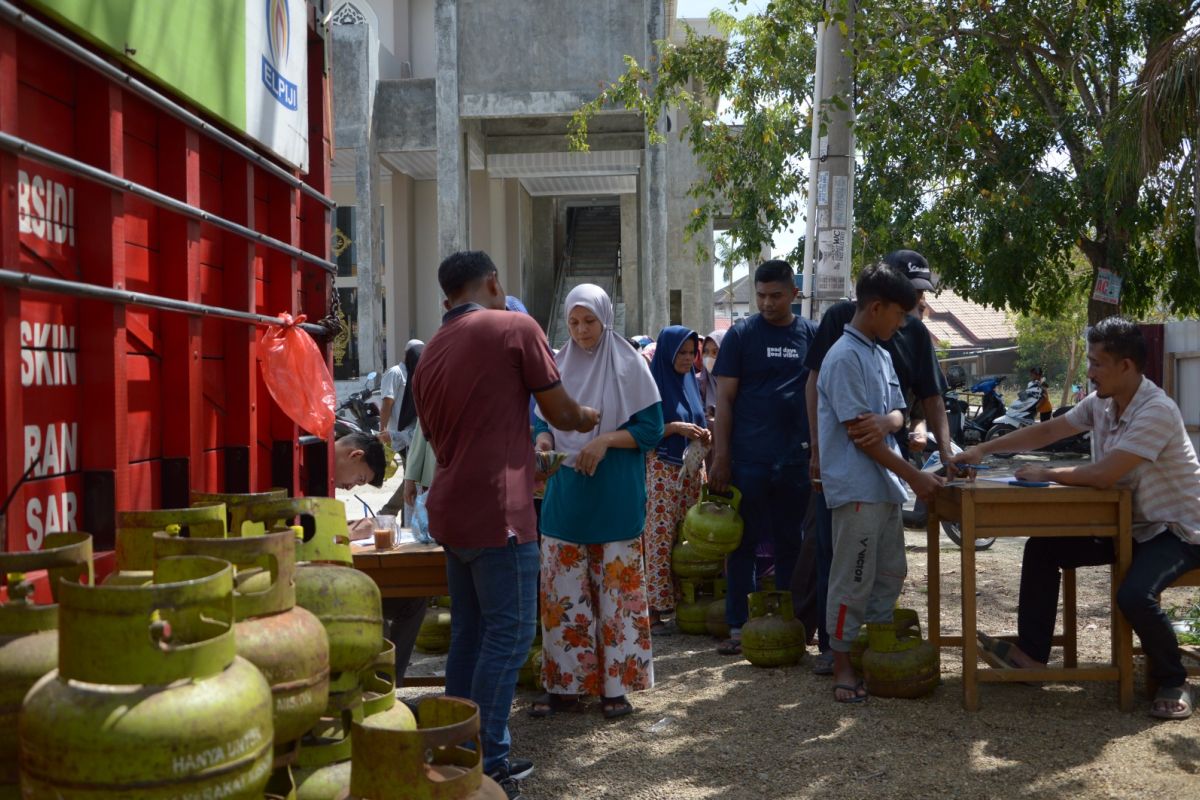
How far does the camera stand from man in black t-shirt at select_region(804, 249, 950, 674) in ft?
18.0

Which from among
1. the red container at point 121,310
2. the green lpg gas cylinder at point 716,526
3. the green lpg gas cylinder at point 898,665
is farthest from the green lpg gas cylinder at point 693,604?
the red container at point 121,310

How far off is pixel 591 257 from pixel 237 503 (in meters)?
23.0

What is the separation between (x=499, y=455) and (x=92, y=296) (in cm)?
151

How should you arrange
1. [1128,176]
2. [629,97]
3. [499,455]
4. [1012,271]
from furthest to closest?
[1012,271] < [629,97] < [1128,176] < [499,455]

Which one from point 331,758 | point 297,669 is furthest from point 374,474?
point 297,669

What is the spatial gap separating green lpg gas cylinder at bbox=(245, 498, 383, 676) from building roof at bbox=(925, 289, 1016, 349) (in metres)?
43.4

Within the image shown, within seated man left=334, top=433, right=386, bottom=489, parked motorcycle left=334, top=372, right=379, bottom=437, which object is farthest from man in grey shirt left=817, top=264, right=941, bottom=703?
parked motorcycle left=334, top=372, right=379, bottom=437

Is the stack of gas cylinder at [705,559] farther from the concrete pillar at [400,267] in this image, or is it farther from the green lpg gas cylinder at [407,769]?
the concrete pillar at [400,267]

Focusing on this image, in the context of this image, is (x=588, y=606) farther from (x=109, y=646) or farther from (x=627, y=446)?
(x=109, y=646)

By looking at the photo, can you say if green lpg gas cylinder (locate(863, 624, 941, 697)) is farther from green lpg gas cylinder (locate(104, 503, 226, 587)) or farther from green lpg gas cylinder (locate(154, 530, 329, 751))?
green lpg gas cylinder (locate(104, 503, 226, 587))

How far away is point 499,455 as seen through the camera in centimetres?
383

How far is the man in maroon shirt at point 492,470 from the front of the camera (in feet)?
12.5

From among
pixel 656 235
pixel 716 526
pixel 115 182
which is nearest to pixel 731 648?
pixel 716 526

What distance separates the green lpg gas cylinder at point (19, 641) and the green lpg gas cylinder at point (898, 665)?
143 inches
